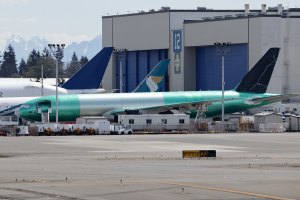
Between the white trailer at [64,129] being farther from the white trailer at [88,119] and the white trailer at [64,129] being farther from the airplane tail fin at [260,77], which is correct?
the airplane tail fin at [260,77]

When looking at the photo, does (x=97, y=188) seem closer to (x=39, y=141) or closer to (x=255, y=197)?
(x=255, y=197)

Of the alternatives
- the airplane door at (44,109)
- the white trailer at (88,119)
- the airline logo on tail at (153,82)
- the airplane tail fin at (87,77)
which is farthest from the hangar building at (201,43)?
the airplane door at (44,109)

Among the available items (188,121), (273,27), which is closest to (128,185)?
(188,121)

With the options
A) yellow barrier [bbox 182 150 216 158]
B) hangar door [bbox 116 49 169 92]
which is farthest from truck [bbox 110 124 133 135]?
hangar door [bbox 116 49 169 92]

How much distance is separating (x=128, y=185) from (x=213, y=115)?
74.7 m

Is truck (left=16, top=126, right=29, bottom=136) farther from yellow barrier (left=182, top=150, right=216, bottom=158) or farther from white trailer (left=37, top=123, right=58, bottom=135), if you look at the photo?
yellow barrier (left=182, top=150, right=216, bottom=158)

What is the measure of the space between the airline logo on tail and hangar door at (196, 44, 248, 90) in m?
18.1

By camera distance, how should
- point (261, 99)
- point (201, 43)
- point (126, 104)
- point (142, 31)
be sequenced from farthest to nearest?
point (142, 31) → point (201, 43) → point (261, 99) → point (126, 104)

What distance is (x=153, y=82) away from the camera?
128750 millimetres

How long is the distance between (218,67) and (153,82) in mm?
25558

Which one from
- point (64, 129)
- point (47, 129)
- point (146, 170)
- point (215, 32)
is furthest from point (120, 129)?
point (215, 32)

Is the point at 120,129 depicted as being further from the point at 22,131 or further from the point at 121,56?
the point at 121,56

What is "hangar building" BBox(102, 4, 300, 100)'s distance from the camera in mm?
138500

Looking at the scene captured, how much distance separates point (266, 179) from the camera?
38.3 m
